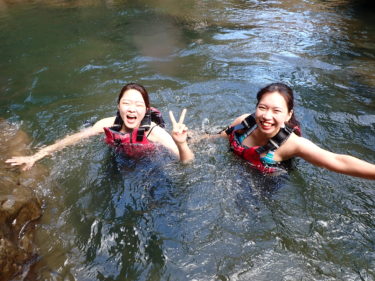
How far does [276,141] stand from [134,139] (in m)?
1.71

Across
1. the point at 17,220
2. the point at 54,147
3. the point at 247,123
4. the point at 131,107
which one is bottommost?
the point at 17,220

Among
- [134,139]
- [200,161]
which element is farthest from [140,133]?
[200,161]

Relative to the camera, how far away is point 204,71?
23.0ft

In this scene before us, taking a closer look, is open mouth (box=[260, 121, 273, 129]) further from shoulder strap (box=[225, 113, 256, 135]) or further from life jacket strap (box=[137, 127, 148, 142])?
life jacket strap (box=[137, 127, 148, 142])

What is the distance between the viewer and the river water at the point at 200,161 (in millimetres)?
2898

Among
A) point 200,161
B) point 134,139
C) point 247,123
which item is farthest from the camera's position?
point 200,161

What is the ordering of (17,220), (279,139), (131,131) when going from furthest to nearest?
(131,131) < (279,139) < (17,220)

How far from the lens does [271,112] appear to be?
10.3 feet

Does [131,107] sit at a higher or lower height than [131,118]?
higher

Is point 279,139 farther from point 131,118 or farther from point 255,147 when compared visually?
point 131,118

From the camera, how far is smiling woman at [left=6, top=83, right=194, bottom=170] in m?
3.63

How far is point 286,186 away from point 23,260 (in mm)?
2891

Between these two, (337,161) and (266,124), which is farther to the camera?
(266,124)

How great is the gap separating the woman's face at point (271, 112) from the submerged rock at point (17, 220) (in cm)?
262
